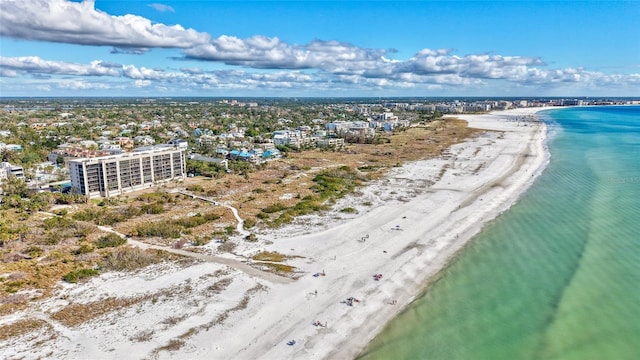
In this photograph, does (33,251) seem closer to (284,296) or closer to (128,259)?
(128,259)

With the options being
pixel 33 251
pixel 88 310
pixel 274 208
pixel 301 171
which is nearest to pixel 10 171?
pixel 33 251

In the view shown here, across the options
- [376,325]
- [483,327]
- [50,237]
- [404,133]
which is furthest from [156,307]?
[404,133]

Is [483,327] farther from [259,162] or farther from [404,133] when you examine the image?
[404,133]

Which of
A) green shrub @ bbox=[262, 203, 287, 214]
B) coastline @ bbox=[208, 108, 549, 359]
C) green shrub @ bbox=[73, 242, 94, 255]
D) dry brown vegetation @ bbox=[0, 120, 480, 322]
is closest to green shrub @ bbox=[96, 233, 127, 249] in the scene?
dry brown vegetation @ bbox=[0, 120, 480, 322]

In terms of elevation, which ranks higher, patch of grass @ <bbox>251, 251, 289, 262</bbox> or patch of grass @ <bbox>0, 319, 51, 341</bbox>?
patch of grass @ <bbox>251, 251, 289, 262</bbox>

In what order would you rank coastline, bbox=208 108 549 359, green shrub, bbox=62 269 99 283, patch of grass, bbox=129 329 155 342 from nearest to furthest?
1. patch of grass, bbox=129 329 155 342
2. coastline, bbox=208 108 549 359
3. green shrub, bbox=62 269 99 283

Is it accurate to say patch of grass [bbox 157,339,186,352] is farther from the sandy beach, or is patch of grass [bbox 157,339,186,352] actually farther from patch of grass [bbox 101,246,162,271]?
patch of grass [bbox 101,246,162,271]

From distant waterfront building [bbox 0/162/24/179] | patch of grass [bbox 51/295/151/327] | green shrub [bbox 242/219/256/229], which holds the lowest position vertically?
patch of grass [bbox 51/295/151/327]
